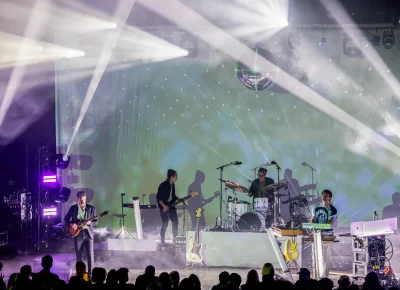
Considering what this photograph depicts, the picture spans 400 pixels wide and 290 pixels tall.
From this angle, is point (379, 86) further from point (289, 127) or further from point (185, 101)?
point (185, 101)

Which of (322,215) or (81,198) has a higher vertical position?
(81,198)

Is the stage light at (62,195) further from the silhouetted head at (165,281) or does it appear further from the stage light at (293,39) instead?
the silhouetted head at (165,281)

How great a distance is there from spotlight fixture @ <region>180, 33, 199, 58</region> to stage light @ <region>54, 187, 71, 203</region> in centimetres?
425

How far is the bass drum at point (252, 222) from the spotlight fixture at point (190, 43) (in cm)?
423

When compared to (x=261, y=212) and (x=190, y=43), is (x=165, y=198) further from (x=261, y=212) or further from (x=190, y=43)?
(x=190, y=43)

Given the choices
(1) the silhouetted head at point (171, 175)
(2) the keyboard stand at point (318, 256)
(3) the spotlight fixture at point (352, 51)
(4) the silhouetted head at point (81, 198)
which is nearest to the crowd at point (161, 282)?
(2) the keyboard stand at point (318, 256)

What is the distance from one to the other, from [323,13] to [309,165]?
11.4 feet

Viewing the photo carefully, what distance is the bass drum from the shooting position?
12.0 m

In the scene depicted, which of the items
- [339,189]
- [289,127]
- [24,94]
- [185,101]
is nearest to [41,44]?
[24,94]

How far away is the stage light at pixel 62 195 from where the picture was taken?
44.0 feet

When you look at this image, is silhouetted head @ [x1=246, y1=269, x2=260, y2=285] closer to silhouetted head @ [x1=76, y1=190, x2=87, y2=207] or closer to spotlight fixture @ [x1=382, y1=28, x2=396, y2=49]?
silhouetted head @ [x1=76, y1=190, x2=87, y2=207]

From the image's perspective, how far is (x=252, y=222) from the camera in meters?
12.1

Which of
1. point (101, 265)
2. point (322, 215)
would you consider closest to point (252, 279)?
point (322, 215)

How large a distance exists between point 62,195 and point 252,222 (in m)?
4.42
